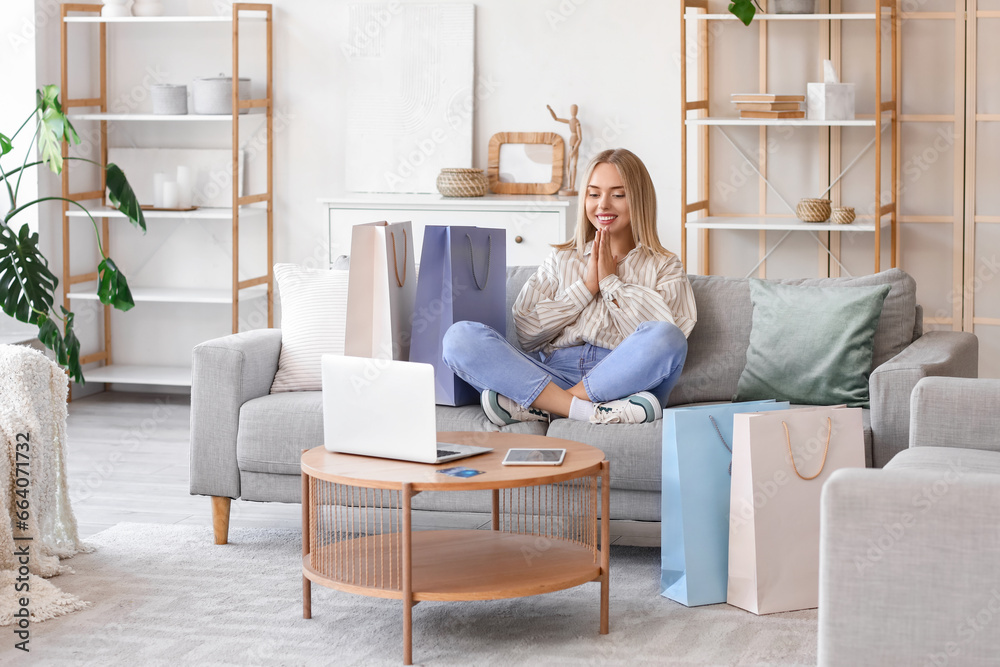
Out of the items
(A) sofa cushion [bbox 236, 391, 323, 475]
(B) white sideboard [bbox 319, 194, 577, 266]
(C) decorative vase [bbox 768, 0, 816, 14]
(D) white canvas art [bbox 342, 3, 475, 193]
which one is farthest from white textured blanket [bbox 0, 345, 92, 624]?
(C) decorative vase [bbox 768, 0, 816, 14]

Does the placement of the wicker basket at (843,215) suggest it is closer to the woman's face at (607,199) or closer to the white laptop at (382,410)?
the woman's face at (607,199)

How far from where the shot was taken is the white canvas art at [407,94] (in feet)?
15.9

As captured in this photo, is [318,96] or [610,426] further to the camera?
[318,96]

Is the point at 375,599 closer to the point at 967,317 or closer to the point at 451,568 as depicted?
the point at 451,568

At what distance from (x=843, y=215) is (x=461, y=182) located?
4.70ft

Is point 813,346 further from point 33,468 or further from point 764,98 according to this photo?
point 33,468

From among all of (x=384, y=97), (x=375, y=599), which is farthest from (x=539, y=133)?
(x=375, y=599)

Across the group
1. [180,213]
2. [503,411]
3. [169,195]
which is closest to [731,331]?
[503,411]

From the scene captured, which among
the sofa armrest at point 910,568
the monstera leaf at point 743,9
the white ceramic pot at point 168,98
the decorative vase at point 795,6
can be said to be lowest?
the sofa armrest at point 910,568

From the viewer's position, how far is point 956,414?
2.44 m

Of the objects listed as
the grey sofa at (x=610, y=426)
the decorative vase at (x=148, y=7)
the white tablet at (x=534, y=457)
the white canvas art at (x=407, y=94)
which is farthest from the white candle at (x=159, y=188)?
the white tablet at (x=534, y=457)

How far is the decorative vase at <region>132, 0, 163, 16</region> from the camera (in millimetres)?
4973

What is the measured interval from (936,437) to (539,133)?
A: 266cm

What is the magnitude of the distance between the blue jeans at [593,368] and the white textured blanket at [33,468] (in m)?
0.97
